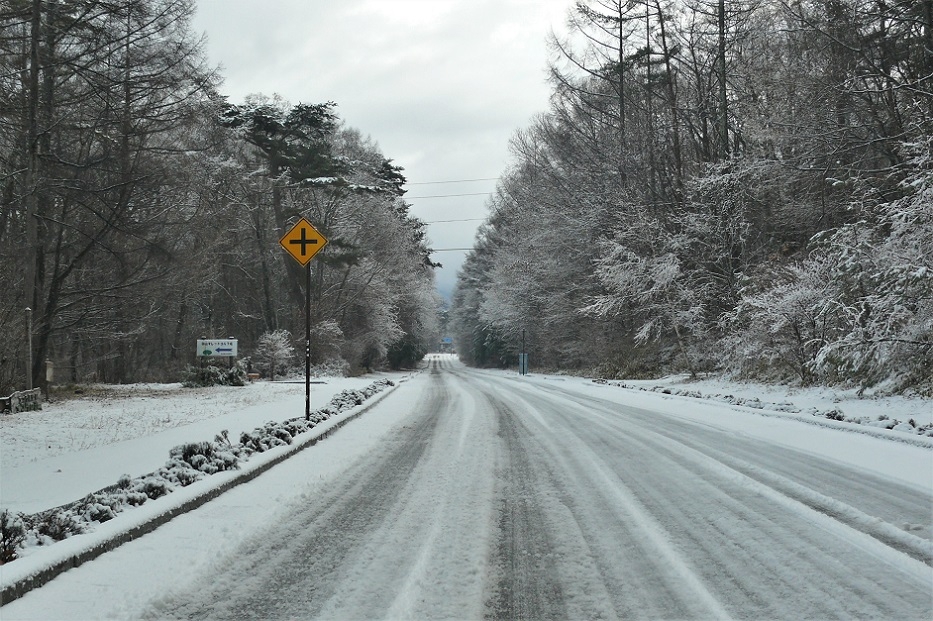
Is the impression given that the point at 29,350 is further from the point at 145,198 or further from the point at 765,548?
the point at 765,548

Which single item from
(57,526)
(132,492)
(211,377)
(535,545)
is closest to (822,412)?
(535,545)

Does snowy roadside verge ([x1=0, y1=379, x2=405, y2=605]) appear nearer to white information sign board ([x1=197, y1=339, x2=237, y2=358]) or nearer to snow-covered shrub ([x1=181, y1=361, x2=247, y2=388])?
snow-covered shrub ([x1=181, y1=361, x2=247, y2=388])

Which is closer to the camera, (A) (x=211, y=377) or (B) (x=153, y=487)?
(B) (x=153, y=487)

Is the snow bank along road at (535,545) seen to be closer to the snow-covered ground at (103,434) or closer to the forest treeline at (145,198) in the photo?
the snow-covered ground at (103,434)

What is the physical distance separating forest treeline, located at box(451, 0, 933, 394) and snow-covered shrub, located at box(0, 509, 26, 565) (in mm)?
11965

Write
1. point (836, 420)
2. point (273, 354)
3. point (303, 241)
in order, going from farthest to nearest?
1. point (273, 354)
2. point (303, 241)
3. point (836, 420)

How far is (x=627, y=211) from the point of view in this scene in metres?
25.3

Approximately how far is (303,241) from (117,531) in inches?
285

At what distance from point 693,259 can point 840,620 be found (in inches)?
813

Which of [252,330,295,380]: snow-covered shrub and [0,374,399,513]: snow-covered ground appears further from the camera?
[252,330,295,380]: snow-covered shrub

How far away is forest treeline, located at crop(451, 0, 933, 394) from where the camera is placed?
12.5 meters

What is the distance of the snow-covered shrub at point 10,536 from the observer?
148 inches

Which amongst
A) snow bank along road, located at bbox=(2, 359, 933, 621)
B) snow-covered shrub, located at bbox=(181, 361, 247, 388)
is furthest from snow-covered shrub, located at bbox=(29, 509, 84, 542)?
snow-covered shrub, located at bbox=(181, 361, 247, 388)

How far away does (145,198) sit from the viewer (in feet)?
54.0
